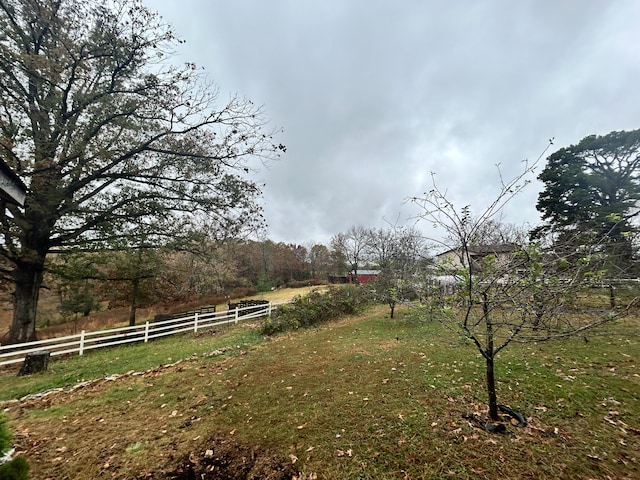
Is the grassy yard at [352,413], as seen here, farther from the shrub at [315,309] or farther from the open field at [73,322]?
the open field at [73,322]

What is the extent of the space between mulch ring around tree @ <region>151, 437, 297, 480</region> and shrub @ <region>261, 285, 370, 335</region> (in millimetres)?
6825

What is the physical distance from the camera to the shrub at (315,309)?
10219 millimetres

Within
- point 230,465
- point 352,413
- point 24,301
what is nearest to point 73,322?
point 24,301

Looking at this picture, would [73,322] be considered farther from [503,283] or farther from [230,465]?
[503,283]

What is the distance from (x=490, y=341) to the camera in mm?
3053

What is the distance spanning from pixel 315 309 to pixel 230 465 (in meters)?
9.19

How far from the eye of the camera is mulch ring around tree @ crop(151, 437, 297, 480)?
8.43 ft

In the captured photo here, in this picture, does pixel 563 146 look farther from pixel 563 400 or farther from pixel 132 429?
pixel 132 429

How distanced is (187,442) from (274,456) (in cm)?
118

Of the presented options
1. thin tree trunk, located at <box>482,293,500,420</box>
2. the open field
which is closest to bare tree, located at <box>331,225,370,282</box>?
the open field

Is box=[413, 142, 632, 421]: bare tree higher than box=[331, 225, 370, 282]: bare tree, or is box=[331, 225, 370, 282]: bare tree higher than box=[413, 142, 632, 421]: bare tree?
box=[331, 225, 370, 282]: bare tree

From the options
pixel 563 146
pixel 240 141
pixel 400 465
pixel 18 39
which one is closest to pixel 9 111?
pixel 18 39

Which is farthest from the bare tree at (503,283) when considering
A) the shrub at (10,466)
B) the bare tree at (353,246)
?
the bare tree at (353,246)

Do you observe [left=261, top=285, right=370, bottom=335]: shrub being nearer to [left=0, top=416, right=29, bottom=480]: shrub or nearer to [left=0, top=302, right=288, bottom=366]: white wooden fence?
[left=0, top=302, right=288, bottom=366]: white wooden fence
